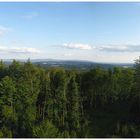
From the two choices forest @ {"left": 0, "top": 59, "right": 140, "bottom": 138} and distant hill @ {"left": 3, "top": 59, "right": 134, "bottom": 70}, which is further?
distant hill @ {"left": 3, "top": 59, "right": 134, "bottom": 70}

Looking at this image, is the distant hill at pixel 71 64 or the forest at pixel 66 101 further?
the distant hill at pixel 71 64

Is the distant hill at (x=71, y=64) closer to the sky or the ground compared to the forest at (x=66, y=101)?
closer to the sky

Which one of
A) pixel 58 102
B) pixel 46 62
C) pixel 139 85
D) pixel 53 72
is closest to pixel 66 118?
pixel 58 102

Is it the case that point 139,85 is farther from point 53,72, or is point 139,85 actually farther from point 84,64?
point 84,64

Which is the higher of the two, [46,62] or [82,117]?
[46,62]

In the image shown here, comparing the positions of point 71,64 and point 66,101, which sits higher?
point 71,64

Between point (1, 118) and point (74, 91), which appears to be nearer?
point (1, 118)

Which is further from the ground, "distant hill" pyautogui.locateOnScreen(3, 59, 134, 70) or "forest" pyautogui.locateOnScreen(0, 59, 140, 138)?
"distant hill" pyautogui.locateOnScreen(3, 59, 134, 70)

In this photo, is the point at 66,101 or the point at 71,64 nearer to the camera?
the point at 66,101
